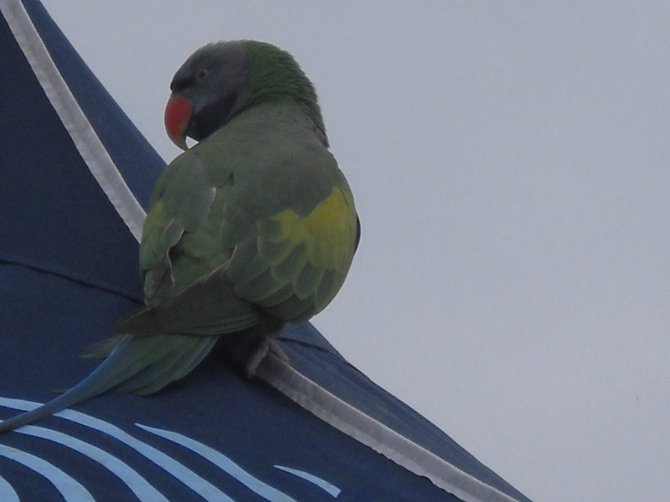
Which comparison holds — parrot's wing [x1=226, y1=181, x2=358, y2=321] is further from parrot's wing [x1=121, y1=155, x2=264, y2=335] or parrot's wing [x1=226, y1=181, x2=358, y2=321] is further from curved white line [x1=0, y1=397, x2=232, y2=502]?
curved white line [x1=0, y1=397, x2=232, y2=502]

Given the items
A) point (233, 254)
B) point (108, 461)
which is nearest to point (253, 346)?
point (233, 254)

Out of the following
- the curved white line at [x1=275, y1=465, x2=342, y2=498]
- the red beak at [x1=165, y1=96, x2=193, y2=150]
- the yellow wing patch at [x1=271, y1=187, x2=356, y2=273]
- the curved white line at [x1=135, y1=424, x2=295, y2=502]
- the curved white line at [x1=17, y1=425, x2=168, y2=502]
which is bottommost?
the curved white line at [x1=17, y1=425, x2=168, y2=502]

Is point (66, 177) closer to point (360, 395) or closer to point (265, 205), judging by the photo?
point (265, 205)

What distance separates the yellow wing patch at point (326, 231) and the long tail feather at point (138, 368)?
40cm

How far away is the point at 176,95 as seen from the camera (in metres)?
3.63

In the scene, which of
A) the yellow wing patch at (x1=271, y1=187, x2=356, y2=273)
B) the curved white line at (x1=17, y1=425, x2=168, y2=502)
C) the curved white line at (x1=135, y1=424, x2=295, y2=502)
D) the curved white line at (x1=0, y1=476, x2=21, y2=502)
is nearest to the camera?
the curved white line at (x1=0, y1=476, x2=21, y2=502)

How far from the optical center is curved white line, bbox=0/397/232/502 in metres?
1.72

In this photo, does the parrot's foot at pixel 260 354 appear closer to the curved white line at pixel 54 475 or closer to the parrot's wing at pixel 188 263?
the parrot's wing at pixel 188 263

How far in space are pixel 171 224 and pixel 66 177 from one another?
9.0 inches

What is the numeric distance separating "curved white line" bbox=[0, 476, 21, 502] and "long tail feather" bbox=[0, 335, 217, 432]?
166 mm

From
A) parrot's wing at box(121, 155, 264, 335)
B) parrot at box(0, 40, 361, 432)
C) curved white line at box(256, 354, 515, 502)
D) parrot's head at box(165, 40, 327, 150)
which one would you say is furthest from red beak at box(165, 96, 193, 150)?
curved white line at box(256, 354, 515, 502)

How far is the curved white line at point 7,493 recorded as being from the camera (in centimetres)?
153

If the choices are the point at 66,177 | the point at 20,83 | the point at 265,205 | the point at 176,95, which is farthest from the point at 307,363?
the point at 176,95

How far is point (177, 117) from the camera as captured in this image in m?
3.59
